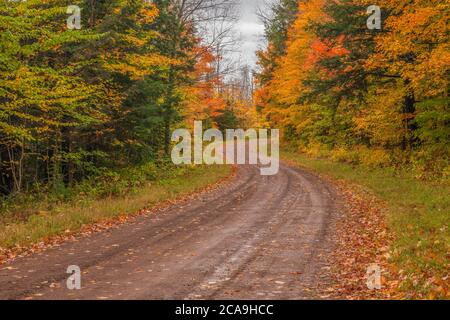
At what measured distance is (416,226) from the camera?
11812mm

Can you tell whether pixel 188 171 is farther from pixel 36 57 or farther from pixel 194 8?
pixel 36 57

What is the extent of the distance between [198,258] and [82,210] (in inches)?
259

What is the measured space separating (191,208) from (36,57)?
8472 millimetres

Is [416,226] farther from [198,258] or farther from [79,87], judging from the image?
[79,87]

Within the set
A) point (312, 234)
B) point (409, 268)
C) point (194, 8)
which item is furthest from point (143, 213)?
point (194, 8)

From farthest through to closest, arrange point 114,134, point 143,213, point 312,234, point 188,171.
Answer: point 188,171
point 114,134
point 143,213
point 312,234

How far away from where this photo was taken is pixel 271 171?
2833 cm

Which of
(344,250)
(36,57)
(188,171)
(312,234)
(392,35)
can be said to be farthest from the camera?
(188,171)

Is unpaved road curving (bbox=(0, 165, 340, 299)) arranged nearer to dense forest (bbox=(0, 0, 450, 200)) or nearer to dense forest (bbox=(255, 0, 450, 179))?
dense forest (bbox=(0, 0, 450, 200))

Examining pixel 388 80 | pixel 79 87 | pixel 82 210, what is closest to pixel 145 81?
pixel 79 87

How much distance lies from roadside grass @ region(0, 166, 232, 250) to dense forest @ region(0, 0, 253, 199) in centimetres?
235

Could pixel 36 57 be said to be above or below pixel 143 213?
above

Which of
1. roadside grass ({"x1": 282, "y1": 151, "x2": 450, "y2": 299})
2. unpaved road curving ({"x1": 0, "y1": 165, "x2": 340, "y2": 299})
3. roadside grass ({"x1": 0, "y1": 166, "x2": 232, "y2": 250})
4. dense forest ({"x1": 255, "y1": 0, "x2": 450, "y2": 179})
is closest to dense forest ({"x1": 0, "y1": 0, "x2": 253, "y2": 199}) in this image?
roadside grass ({"x1": 0, "y1": 166, "x2": 232, "y2": 250})

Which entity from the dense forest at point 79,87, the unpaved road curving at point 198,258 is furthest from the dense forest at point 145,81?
the unpaved road curving at point 198,258
